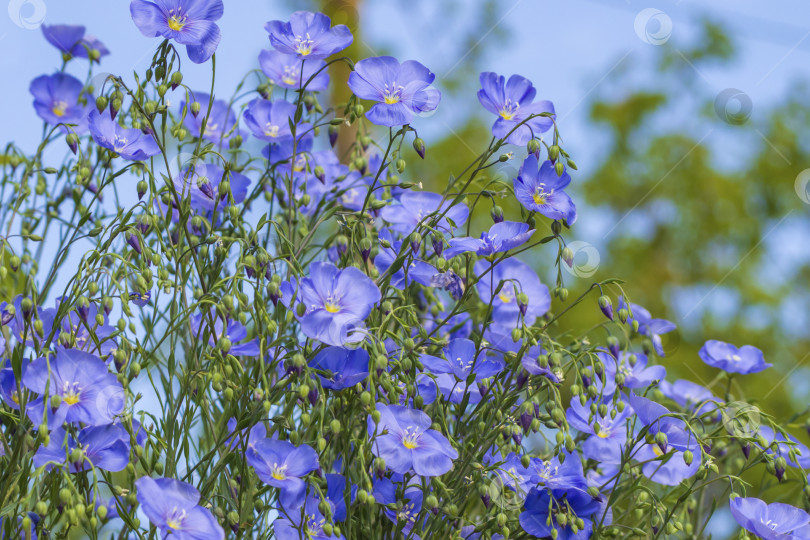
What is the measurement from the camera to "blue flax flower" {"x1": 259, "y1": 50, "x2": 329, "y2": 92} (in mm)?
1111

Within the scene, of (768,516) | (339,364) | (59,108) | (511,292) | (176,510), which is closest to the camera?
(176,510)

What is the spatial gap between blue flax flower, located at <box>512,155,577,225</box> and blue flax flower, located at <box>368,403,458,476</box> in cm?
24

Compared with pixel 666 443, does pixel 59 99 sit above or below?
above

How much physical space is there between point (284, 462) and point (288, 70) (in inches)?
22.2

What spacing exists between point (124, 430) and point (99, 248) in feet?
0.58

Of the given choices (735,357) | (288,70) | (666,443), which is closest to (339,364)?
(666,443)

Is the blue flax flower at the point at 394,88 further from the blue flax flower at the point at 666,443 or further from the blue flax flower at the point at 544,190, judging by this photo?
the blue flax flower at the point at 666,443

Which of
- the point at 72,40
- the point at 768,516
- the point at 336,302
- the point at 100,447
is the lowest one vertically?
the point at 768,516

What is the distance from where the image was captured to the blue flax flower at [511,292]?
1.04m

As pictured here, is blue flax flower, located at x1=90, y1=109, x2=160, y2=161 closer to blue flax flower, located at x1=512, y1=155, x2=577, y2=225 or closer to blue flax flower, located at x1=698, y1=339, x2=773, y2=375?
blue flax flower, located at x1=512, y1=155, x2=577, y2=225

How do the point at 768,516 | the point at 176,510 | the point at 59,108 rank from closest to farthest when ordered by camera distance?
the point at 176,510 < the point at 768,516 < the point at 59,108

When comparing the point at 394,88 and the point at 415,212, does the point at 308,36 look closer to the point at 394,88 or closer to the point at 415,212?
the point at 394,88

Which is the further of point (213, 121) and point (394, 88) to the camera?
point (213, 121)

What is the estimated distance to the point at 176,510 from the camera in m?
0.71
